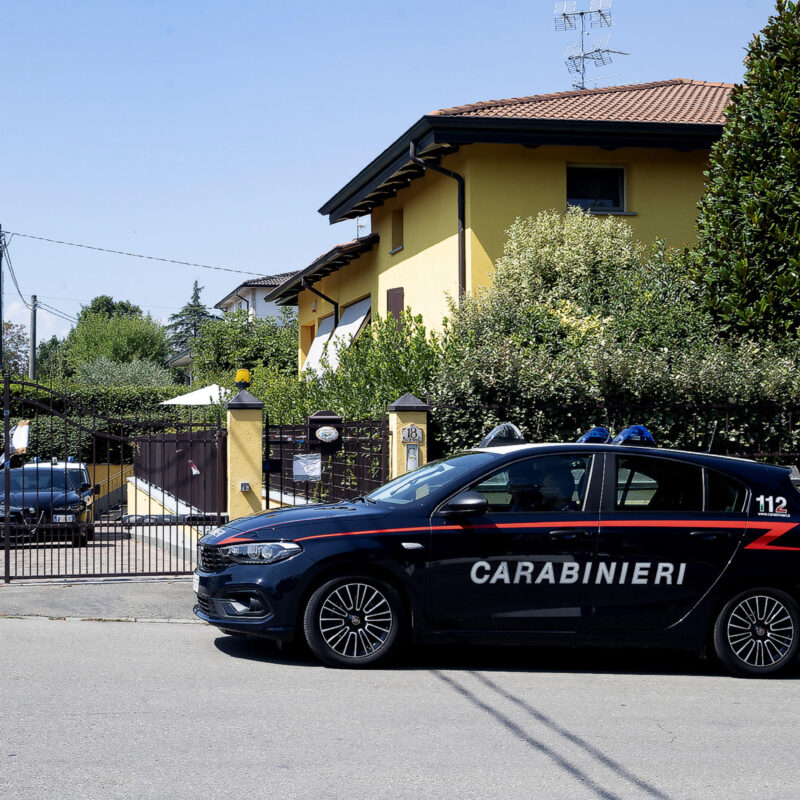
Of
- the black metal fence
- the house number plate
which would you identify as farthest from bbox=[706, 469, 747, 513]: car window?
the black metal fence

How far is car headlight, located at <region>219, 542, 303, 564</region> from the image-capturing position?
24.5 feet

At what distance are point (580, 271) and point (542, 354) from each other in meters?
3.76

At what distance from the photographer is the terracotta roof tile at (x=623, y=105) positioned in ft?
57.9

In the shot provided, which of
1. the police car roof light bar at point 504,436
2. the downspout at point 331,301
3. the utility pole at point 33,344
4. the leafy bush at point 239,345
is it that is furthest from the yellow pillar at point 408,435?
the utility pole at point 33,344

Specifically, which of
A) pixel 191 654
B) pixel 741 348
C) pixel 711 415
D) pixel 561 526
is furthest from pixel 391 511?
pixel 741 348

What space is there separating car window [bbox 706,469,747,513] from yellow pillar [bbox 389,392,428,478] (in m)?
4.69

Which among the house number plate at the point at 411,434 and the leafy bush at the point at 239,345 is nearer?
the house number plate at the point at 411,434

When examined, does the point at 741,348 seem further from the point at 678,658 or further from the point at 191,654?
the point at 191,654

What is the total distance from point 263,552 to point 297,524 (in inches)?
12.7

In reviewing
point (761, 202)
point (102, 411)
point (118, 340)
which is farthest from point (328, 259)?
point (118, 340)

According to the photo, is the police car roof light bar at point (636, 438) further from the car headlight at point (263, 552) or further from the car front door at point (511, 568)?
the car headlight at point (263, 552)

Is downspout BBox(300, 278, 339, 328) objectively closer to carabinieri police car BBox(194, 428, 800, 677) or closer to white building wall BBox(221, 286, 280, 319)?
carabinieri police car BBox(194, 428, 800, 677)

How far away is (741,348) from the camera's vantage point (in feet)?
44.3

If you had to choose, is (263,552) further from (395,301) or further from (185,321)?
(185,321)
